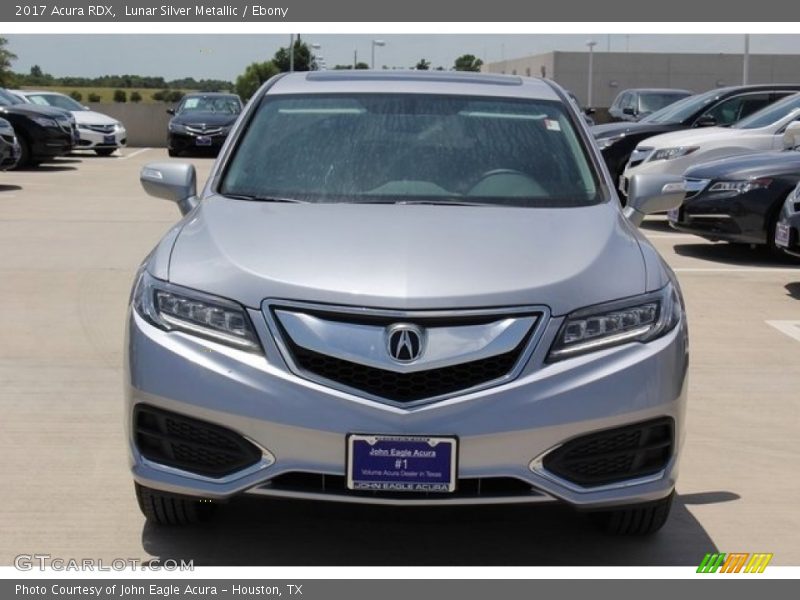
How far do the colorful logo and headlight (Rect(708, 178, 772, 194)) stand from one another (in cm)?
747

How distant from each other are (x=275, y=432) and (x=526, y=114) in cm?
220

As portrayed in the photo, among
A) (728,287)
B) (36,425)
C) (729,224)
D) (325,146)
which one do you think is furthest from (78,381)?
(729,224)

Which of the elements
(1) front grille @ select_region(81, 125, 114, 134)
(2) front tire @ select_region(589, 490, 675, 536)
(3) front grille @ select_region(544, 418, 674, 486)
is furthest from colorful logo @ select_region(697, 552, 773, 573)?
(1) front grille @ select_region(81, 125, 114, 134)

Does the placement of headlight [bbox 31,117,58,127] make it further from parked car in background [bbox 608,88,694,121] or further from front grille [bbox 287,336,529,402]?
front grille [bbox 287,336,529,402]

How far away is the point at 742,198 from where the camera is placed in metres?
11.3

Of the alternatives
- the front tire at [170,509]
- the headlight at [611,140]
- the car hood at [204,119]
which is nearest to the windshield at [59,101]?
the car hood at [204,119]

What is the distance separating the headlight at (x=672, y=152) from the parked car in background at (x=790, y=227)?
488cm

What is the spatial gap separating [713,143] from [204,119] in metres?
15.1

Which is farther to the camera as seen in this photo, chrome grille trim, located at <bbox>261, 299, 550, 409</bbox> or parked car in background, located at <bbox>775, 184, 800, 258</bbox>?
parked car in background, located at <bbox>775, 184, 800, 258</bbox>

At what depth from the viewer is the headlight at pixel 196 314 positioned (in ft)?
12.7

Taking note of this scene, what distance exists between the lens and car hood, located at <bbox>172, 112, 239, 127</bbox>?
89.7ft

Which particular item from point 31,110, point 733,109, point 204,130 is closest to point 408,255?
point 733,109

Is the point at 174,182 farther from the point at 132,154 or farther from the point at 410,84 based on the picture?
the point at 132,154

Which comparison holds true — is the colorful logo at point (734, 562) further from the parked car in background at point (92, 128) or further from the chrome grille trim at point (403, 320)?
the parked car in background at point (92, 128)
